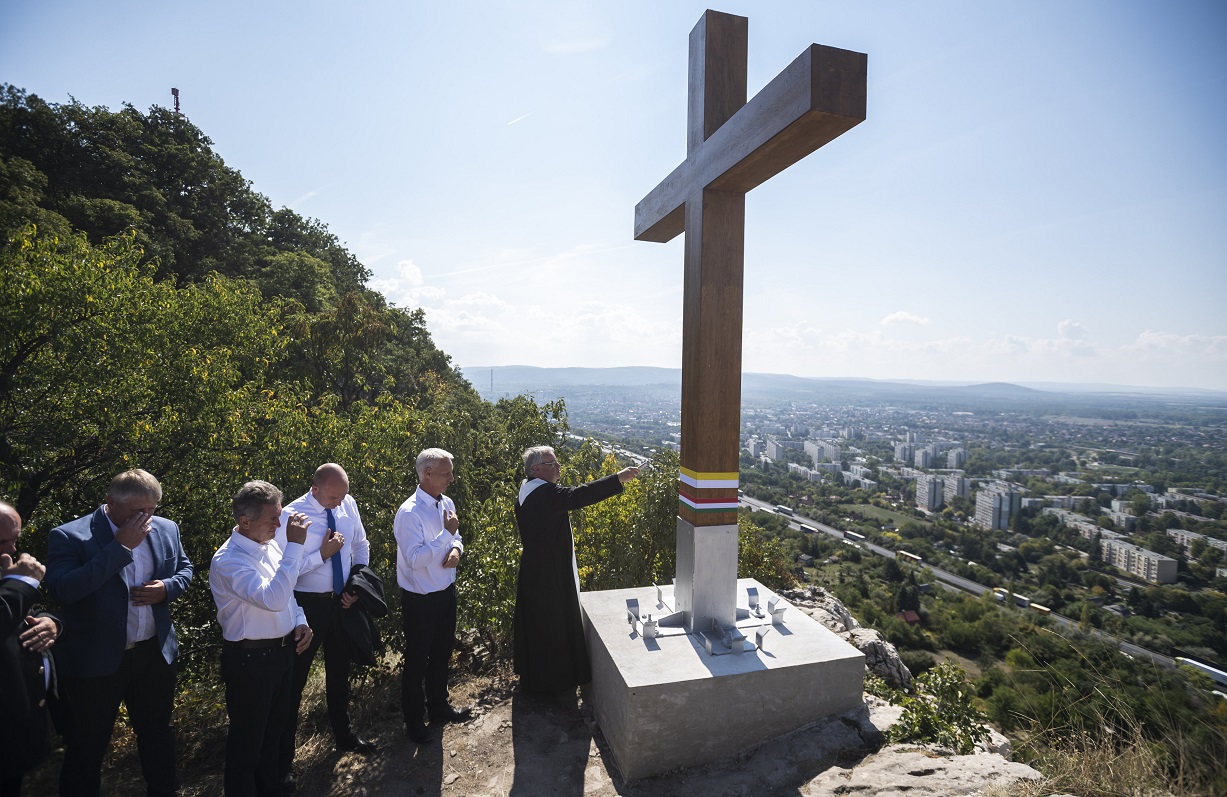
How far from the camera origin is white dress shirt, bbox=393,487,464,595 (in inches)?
146

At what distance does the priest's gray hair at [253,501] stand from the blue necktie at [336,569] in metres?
0.78

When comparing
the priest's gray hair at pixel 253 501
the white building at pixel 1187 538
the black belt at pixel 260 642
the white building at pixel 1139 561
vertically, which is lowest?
the white building at pixel 1139 561

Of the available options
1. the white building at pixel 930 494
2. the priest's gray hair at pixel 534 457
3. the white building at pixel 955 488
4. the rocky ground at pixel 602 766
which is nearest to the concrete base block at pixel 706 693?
the rocky ground at pixel 602 766

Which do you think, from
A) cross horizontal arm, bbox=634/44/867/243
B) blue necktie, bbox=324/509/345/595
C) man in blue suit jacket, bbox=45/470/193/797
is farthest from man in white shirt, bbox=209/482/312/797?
cross horizontal arm, bbox=634/44/867/243

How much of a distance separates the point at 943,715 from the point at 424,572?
137 inches

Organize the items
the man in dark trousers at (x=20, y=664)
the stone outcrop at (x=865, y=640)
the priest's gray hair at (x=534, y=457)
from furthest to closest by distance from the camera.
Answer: the stone outcrop at (x=865, y=640), the priest's gray hair at (x=534, y=457), the man in dark trousers at (x=20, y=664)

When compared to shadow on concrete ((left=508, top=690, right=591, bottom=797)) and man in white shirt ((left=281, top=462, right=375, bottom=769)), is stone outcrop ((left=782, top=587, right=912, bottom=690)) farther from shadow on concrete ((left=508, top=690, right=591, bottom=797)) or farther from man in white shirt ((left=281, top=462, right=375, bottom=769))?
man in white shirt ((left=281, top=462, right=375, bottom=769))

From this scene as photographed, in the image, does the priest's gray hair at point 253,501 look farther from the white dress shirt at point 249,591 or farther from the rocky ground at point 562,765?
the rocky ground at point 562,765

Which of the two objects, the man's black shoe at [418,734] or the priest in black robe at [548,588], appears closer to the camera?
the man's black shoe at [418,734]

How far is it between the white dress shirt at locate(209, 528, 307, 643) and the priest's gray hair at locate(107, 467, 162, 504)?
45 cm

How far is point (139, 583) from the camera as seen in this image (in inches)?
115

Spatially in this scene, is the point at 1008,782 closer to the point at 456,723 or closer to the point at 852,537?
the point at 456,723

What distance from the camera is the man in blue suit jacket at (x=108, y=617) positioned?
8.99 feet

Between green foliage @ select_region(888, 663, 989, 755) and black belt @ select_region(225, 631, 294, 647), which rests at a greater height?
black belt @ select_region(225, 631, 294, 647)
